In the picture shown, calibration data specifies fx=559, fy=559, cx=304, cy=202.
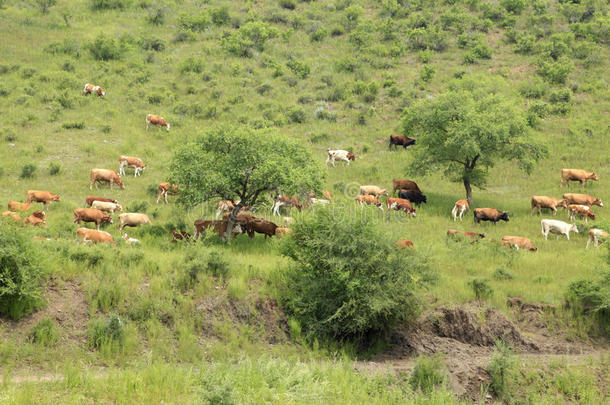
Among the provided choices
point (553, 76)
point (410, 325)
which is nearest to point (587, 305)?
point (410, 325)

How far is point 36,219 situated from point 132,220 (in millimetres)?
3887

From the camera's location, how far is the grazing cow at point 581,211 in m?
29.7

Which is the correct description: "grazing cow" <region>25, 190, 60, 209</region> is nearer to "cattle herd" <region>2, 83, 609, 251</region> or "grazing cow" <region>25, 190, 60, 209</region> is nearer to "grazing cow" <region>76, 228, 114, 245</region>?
"cattle herd" <region>2, 83, 609, 251</region>

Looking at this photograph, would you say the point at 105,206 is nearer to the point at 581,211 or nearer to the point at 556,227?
the point at 556,227

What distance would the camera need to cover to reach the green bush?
17.0 metres

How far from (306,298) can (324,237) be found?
202 cm

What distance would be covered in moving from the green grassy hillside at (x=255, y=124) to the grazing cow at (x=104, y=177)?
642mm

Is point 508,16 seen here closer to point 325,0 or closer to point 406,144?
point 325,0

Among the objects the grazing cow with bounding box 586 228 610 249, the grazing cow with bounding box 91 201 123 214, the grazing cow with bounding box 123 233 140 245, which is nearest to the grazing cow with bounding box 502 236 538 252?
the grazing cow with bounding box 586 228 610 249

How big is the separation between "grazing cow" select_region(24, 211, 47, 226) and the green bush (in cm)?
1162

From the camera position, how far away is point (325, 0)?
70000 millimetres

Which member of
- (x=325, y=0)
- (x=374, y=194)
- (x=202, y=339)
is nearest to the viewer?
(x=202, y=339)

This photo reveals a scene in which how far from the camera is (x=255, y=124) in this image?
141ft

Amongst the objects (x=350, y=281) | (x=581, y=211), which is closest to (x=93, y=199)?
(x=350, y=281)
